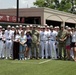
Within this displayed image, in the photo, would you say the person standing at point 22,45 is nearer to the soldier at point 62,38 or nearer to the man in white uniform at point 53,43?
the man in white uniform at point 53,43

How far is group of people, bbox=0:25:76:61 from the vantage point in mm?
19172

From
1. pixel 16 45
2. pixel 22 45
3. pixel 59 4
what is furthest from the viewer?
pixel 59 4

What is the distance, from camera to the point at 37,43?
19.4m

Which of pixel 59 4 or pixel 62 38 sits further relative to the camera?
pixel 59 4

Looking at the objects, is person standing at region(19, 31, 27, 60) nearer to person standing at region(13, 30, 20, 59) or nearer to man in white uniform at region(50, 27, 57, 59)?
person standing at region(13, 30, 20, 59)

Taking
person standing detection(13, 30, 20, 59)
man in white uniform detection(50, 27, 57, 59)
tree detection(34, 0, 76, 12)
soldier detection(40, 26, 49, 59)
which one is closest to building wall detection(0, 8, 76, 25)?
tree detection(34, 0, 76, 12)

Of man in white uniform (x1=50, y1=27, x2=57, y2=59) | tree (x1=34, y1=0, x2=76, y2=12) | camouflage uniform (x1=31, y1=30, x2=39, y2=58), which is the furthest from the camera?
tree (x1=34, y1=0, x2=76, y2=12)

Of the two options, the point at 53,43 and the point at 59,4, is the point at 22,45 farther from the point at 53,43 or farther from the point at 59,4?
the point at 59,4

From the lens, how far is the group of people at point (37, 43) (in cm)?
1917

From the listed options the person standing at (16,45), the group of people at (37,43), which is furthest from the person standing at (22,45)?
the person standing at (16,45)

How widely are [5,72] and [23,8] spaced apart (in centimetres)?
4078

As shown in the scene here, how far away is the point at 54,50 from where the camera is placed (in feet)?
64.9

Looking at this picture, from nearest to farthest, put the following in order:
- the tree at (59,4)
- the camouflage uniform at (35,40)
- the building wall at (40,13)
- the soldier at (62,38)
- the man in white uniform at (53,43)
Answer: the soldier at (62,38)
the camouflage uniform at (35,40)
the man in white uniform at (53,43)
the building wall at (40,13)
the tree at (59,4)

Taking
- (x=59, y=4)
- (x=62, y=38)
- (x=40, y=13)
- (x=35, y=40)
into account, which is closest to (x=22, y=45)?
(x=35, y=40)
